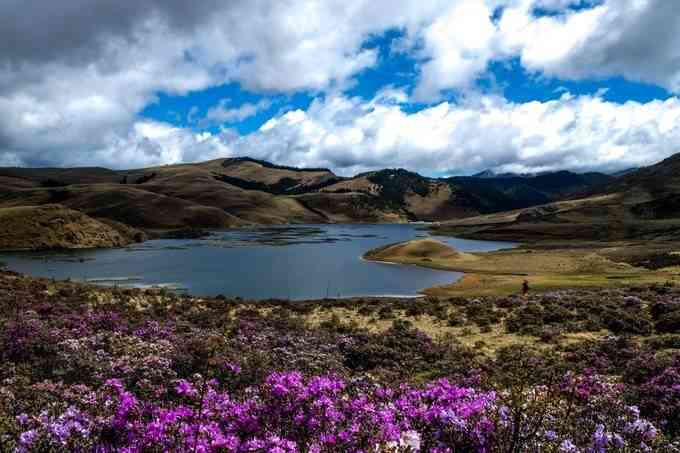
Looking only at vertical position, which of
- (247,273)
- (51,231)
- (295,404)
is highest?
(295,404)

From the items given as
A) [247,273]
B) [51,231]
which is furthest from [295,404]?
[51,231]

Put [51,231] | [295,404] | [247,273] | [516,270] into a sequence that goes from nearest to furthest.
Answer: [295,404]
[247,273]
[516,270]
[51,231]

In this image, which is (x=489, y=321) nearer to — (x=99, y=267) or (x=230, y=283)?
(x=230, y=283)

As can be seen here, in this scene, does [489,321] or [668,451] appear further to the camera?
[489,321]

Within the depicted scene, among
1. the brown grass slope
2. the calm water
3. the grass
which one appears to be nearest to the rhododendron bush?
the calm water

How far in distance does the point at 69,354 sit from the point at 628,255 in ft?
349

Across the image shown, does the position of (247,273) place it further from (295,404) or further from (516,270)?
(295,404)

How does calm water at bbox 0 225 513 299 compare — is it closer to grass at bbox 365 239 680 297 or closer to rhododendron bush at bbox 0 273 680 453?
grass at bbox 365 239 680 297

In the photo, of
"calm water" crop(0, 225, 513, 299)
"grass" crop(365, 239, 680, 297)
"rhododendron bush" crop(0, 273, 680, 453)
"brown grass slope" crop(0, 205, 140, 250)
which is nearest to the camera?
"rhododendron bush" crop(0, 273, 680, 453)

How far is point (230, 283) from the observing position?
65000 mm

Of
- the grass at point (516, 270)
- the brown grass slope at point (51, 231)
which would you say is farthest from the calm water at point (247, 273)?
the brown grass slope at point (51, 231)

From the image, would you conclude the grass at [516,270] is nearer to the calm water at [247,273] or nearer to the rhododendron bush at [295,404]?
the calm water at [247,273]

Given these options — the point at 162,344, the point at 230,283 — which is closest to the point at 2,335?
the point at 162,344

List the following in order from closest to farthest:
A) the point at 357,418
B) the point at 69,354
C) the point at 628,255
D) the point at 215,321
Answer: the point at 357,418, the point at 69,354, the point at 215,321, the point at 628,255
